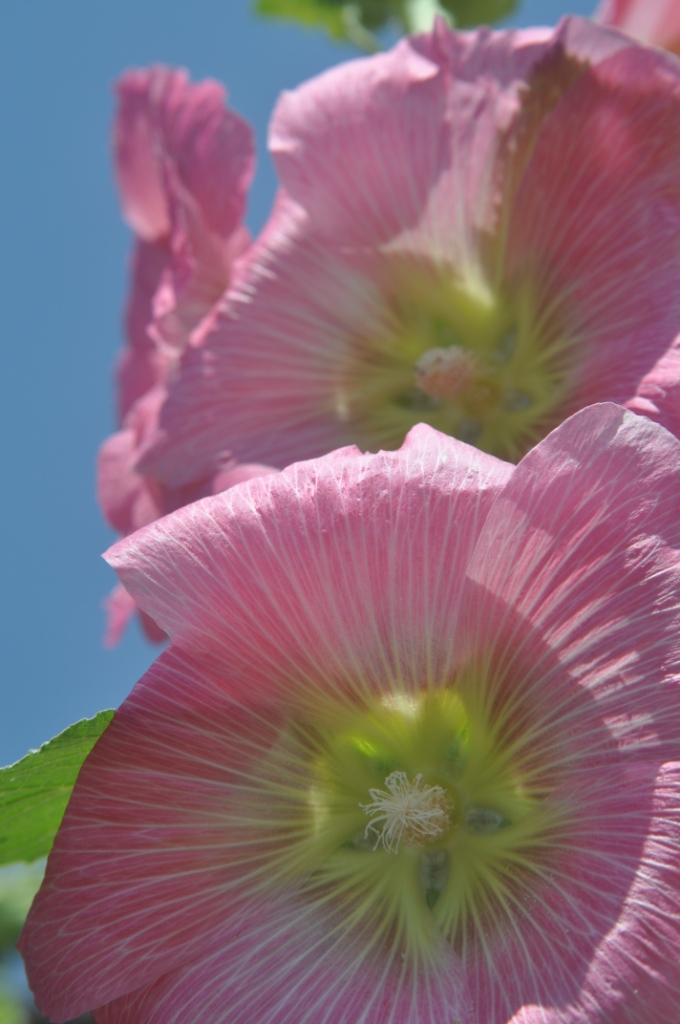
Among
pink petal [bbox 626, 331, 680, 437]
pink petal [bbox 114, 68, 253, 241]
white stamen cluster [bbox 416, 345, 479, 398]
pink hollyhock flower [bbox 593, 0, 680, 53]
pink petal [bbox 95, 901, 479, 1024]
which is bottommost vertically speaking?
pink petal [bbox 95, 901, 479, 1024]

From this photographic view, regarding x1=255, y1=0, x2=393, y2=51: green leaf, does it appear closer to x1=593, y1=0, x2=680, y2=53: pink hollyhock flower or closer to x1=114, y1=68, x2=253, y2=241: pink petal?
x1=593, y1=0, x2=680, y2=53: pink hollyhock flower

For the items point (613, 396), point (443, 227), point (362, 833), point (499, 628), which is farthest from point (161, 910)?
point (443, 227)

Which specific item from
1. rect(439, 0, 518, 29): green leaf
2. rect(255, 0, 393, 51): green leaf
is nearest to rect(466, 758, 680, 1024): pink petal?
rect(439, 0, 518, 29): green leaf

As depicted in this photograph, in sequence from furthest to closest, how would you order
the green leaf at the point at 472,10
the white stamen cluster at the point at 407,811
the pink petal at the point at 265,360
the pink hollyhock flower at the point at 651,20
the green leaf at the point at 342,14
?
the green leaf at the point at 342,14, the green leaf at the point at 472,10, the pink hollyhock flower at the point at 651,20, the pink petal at the point at 265,360, the white stamen cluster at the point at 407,811

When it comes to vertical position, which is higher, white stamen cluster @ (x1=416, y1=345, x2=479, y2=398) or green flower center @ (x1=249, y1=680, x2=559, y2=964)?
white stamen cluster @ (x1=416, y1=345, x2=479, y2=398)

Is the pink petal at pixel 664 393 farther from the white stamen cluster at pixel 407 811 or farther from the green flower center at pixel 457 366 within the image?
the white stamen cluster at pixel 407 811

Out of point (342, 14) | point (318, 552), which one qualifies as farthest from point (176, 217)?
point (342, 14)

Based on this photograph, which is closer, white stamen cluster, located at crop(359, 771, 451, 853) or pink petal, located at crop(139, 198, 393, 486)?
white stamen cluster, located at crop(359, 771, 451, 853)

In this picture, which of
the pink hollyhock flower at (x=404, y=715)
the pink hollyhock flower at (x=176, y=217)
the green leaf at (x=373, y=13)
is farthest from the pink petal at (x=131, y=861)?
the green leaf at (x=373, y=13)

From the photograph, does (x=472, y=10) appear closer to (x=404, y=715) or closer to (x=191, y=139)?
(x=191, y=139)
